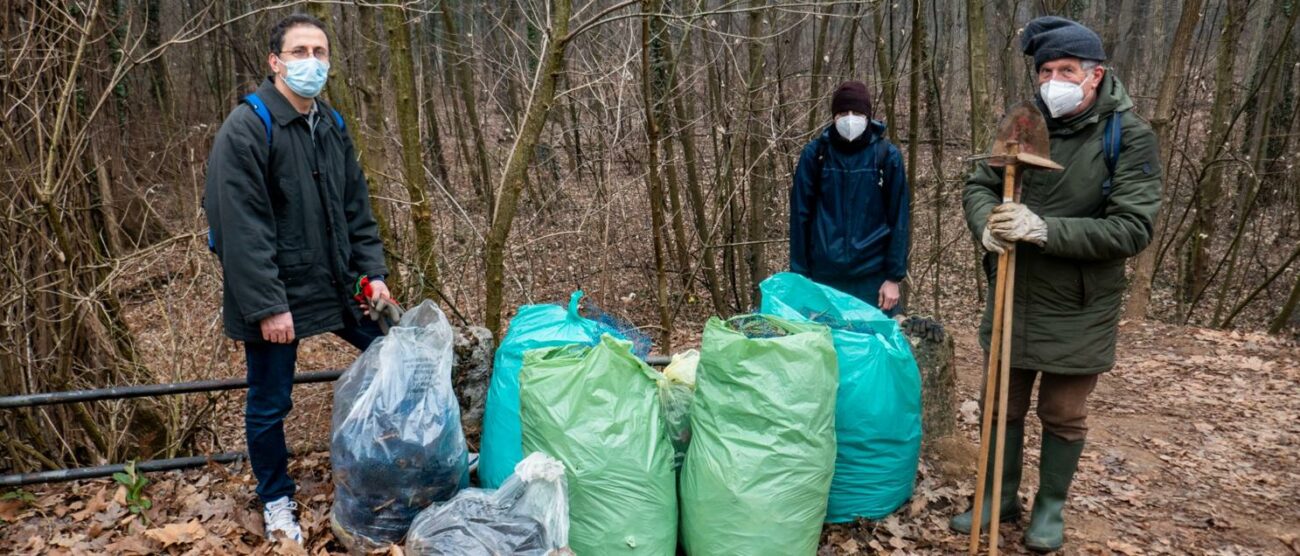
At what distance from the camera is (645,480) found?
9.04 feet

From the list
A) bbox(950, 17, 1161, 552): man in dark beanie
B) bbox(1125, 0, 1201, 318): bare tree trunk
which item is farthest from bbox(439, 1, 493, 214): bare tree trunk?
bbox(950, 17, 1161, 552): man in dark beanie

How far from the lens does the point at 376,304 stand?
3033 mm

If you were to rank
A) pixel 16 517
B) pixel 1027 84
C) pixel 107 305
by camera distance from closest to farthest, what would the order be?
1. pixel 16 517
2. pixel 107 305
3. pixel 1027 84

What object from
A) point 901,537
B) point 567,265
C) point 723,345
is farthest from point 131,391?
point 567,265

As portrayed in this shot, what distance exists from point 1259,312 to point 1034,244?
9.58 meters

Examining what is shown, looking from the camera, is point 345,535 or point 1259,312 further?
point 1259,312

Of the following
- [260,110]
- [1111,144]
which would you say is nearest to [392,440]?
[260,110]

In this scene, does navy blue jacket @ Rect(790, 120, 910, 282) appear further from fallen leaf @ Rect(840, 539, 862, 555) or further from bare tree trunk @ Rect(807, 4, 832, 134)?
bare tree trunk @ Rect(807, 4, 832, 134)

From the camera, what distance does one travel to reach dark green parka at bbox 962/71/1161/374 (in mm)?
2631

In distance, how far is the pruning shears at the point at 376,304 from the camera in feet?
9.96

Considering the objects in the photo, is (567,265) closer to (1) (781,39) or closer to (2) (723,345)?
(1) (781,39)

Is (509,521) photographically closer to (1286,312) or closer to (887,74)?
(887,74)

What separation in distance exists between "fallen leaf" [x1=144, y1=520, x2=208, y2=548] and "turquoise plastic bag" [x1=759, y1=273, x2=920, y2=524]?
7.42 ft

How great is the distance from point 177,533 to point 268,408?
1.86 ft
